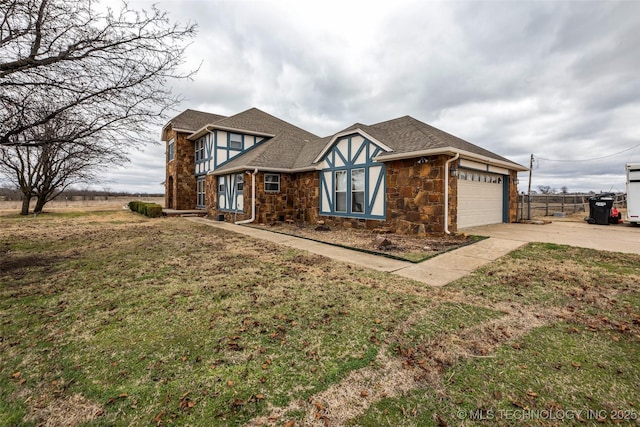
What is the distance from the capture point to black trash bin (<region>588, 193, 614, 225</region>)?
1150 centimetres

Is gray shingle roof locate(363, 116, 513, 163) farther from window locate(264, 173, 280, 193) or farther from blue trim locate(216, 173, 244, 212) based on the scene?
blue trim locate(216, 173, 244, 212)

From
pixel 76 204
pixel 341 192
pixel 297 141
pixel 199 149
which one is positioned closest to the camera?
pixel 341 192

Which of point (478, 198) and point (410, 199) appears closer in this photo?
point (410, 199)

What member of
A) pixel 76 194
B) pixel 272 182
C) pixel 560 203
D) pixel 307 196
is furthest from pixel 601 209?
pixel 76 194

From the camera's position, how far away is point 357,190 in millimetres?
11109

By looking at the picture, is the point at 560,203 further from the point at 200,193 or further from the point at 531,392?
the point at 200,193

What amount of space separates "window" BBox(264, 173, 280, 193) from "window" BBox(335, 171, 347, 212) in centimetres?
364

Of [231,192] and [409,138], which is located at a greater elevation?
[409,138]

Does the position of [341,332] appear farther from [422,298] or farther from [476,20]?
[476,20]

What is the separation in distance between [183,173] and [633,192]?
2539cm

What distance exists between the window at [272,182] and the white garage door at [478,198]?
8533 mm

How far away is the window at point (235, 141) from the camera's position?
678 inches

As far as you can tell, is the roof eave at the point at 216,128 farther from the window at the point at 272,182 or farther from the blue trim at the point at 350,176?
the blue trim at the point at 350,176

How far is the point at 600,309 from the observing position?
11.4 ft
